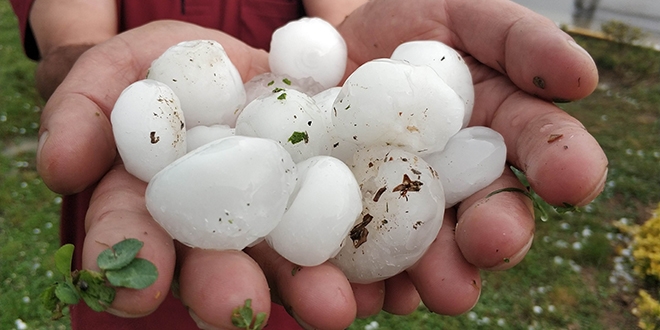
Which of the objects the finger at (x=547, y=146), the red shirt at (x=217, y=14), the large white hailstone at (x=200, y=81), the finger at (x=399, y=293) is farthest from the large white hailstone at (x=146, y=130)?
the red shirt at (x=217, y=14)

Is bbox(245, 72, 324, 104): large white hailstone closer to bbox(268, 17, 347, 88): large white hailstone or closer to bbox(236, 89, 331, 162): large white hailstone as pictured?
bbox(268, 17, 347, 88): large white hailstone

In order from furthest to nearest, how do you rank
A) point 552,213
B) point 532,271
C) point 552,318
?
point 552,213, point 532,271, point 552,318

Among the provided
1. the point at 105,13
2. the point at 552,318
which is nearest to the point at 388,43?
the point at 105,13

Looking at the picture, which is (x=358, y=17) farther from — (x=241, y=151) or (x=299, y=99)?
(x=241, y=151)

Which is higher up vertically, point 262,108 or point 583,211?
point 262,108

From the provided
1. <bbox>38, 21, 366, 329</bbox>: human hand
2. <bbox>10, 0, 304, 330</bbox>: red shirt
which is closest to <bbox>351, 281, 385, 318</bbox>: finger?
<bbox>38, 21, 366, 329</bbox>: human hand

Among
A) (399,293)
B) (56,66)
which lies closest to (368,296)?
(399,293)

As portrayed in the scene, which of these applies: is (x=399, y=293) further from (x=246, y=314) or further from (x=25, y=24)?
(x=25, y=24)
